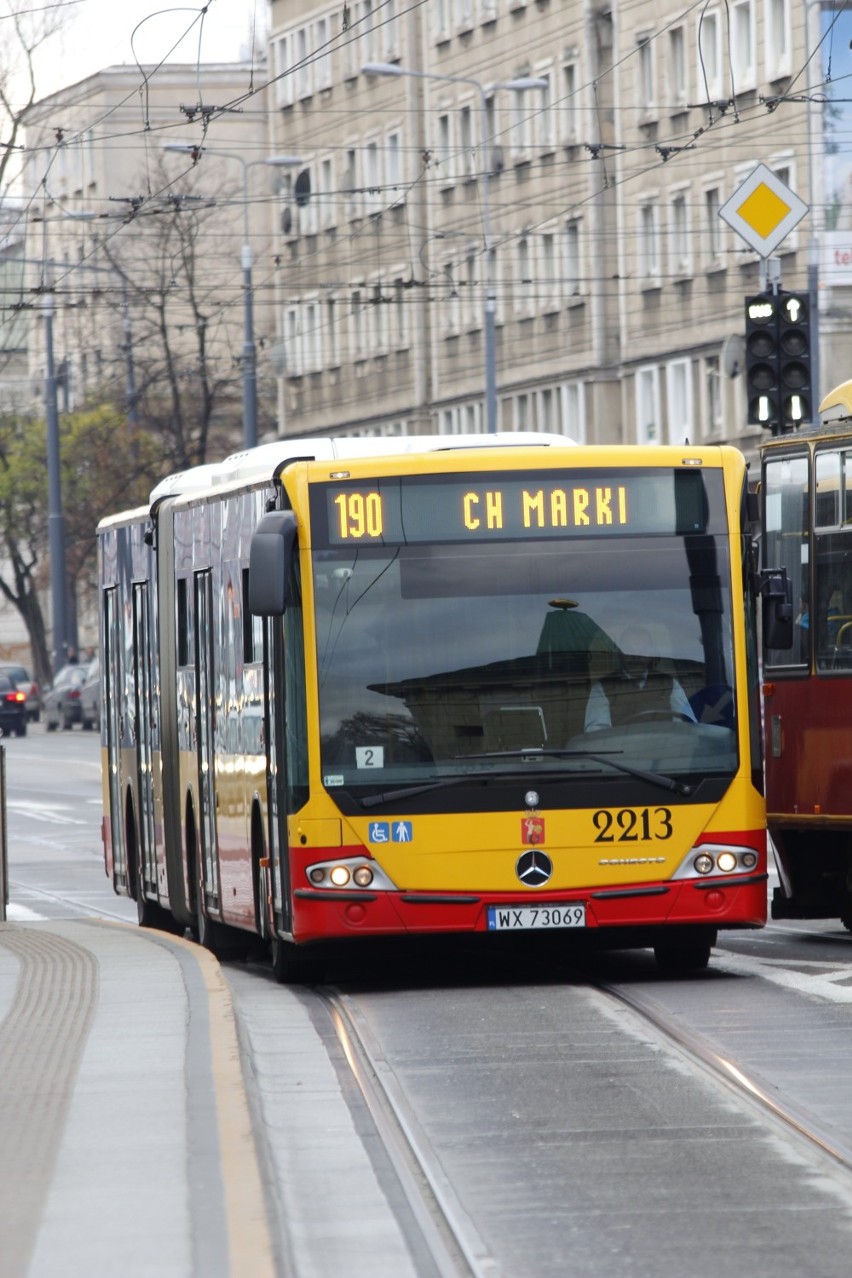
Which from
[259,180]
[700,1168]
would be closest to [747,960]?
[700,1168]

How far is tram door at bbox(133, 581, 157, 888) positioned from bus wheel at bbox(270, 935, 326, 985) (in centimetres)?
455

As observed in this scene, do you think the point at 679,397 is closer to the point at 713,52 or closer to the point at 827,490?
the point at 713,52

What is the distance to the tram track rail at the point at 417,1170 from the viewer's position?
753 cm

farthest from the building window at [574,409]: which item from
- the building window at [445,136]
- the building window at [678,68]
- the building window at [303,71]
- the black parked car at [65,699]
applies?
the building window at [303,71]

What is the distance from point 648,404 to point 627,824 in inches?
1840

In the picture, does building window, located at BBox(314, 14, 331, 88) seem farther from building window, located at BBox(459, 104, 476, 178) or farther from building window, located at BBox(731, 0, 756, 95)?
building window, located at BBox(731, 0, 756, 95)

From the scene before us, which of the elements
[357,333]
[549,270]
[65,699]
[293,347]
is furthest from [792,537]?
[293,347]

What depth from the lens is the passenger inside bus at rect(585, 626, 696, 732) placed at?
14688 millimetres

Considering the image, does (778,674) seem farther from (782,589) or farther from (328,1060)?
(328,1060)

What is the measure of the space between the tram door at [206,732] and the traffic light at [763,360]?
4.94 metres

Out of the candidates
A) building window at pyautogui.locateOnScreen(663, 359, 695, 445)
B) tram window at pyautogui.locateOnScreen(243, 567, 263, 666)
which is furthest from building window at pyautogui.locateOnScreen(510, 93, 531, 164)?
tram window at pyautogui.locateOnScreen(243, 567, 263, 666)

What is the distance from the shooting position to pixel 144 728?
20.5 metres

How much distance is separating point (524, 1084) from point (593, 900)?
3.62 m

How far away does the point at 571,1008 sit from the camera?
45.2 feet
